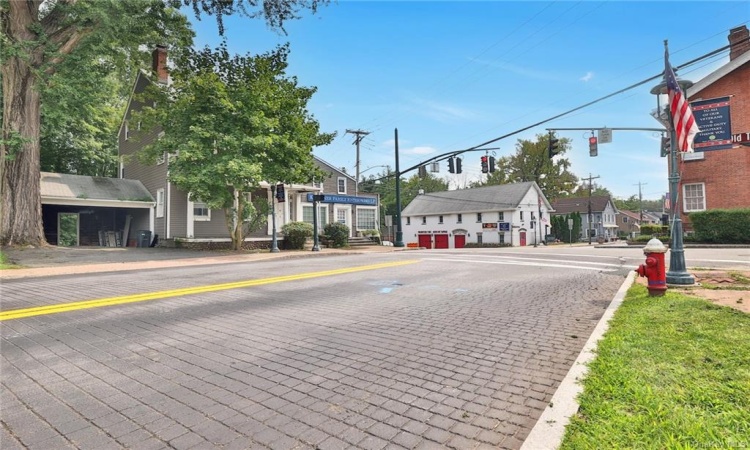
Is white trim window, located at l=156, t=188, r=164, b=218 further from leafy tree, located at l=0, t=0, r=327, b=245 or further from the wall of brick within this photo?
the wall of brick

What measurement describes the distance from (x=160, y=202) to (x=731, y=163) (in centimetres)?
3345

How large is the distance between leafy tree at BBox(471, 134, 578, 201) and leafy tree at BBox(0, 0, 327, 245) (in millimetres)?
58022

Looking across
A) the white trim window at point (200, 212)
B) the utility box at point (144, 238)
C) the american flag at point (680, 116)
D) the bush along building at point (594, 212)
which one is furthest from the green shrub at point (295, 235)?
the bush along building at point (594, 212)

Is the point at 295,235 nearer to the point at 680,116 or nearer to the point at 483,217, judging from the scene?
the point at 680,116

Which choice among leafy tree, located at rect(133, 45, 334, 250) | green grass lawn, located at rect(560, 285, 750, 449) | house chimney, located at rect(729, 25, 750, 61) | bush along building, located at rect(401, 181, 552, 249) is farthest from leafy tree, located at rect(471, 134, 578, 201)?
green grass lawn, located at rect(560, 285, 750, 449)

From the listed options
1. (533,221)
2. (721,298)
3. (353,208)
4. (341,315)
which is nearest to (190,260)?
(341,315)

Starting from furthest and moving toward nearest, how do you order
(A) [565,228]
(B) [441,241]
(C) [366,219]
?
(A) [565,228] → (B) [441,241] → (C) [366,219]

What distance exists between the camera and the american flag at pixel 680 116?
24.9 feet

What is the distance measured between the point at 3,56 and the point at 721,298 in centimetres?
2396

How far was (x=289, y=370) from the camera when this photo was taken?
12.2 feet

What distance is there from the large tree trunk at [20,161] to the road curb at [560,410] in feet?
67.8

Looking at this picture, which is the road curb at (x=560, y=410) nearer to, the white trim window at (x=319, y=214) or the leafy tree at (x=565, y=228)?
the white trim window at (x=319, y=214)

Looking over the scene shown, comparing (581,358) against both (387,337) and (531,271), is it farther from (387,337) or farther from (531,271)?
(531,271)

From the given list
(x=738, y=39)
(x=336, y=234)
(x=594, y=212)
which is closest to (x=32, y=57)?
(x=336, y=234)
